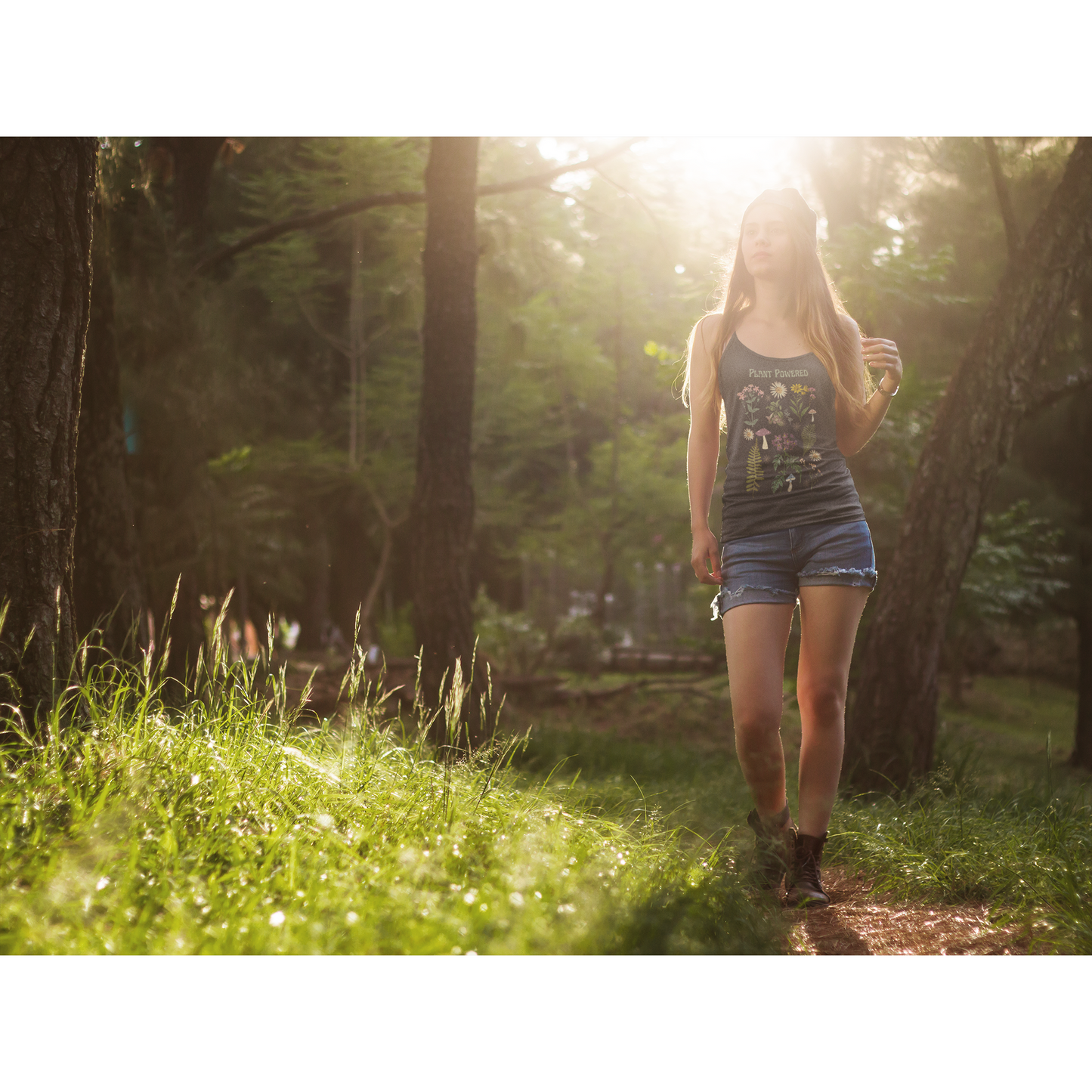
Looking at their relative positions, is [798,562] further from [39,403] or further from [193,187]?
[193,187]

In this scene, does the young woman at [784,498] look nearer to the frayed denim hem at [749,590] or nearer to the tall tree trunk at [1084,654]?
the frayed denim hem at [749,590]

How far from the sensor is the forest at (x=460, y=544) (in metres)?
2.07

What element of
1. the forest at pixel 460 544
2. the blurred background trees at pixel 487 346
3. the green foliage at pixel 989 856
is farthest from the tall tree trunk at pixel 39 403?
the green foliage at pixel 989 856

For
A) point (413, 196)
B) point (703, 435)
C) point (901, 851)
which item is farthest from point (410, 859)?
point (413, 196)

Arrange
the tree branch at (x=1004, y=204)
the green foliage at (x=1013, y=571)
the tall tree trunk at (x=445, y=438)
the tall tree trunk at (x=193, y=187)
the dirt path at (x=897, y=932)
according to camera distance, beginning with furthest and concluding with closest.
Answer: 1. the green foliage at (x=1013, y=571)
2. the tall tree trunk at (x=193, y=187)
3. the tall tree trunk at (x=445, y=438)
4. the tree branch at (x=1004, y=204)
5. the dirt path at (x=897, y=932)

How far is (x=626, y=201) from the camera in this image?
767cm

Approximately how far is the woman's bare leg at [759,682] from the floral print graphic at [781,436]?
36 cm

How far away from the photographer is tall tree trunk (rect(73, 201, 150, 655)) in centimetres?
440

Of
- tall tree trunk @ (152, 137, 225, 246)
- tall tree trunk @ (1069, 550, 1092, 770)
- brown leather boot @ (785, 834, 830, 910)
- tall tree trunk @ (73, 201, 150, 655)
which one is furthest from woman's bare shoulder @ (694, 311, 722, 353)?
tall tree trunk @ (1069, 550, 1092, 770)

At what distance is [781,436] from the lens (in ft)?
8.11

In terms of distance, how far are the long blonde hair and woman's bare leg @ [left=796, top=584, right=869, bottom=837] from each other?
61 cm

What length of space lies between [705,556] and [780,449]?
0.38m
